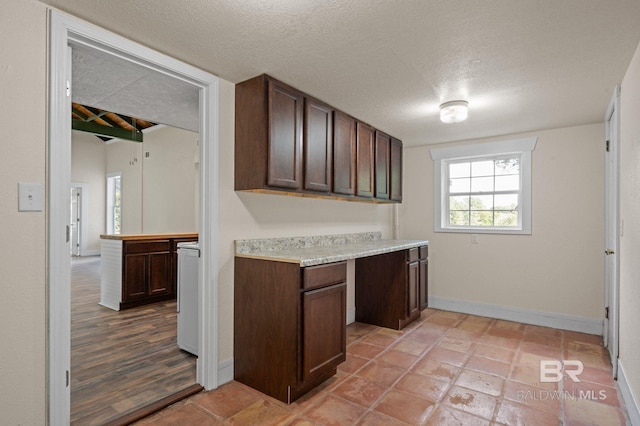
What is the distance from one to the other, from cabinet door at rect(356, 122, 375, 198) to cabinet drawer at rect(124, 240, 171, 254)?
10.1 ft

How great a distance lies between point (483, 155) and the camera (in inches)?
172

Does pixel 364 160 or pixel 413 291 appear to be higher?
pixel 364 160

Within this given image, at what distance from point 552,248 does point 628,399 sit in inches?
79.5

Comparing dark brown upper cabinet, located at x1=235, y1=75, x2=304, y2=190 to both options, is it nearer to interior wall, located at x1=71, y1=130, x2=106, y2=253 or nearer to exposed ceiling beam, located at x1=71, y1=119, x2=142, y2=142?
exposed ceiling beam, located at x1=71, y1=119, x2=142, y2=142

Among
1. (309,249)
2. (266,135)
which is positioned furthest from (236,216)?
(309,249)

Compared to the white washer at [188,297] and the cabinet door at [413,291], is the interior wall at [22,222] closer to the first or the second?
the white washer at [188,297]

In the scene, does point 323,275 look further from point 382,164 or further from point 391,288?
point 382,164

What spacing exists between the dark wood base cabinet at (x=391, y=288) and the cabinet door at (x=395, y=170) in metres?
0.77

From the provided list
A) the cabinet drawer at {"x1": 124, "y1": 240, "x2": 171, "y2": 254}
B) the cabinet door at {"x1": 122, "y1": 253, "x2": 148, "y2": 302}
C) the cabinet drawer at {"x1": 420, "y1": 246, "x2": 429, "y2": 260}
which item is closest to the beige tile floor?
the cabinet drawer at {"x1": 420, "y1": 246, "x2": 429, "y2": 260}

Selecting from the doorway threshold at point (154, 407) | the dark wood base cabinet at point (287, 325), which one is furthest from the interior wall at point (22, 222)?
the dark wood base cabinet at point (287, 325)

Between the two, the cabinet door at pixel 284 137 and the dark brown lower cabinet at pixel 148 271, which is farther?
the dark brown lower cabinet at pixel 148 271

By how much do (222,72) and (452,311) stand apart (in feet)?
13.0

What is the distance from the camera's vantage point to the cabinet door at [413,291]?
3.79m

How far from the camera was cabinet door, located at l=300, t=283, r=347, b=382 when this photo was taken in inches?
89.3
